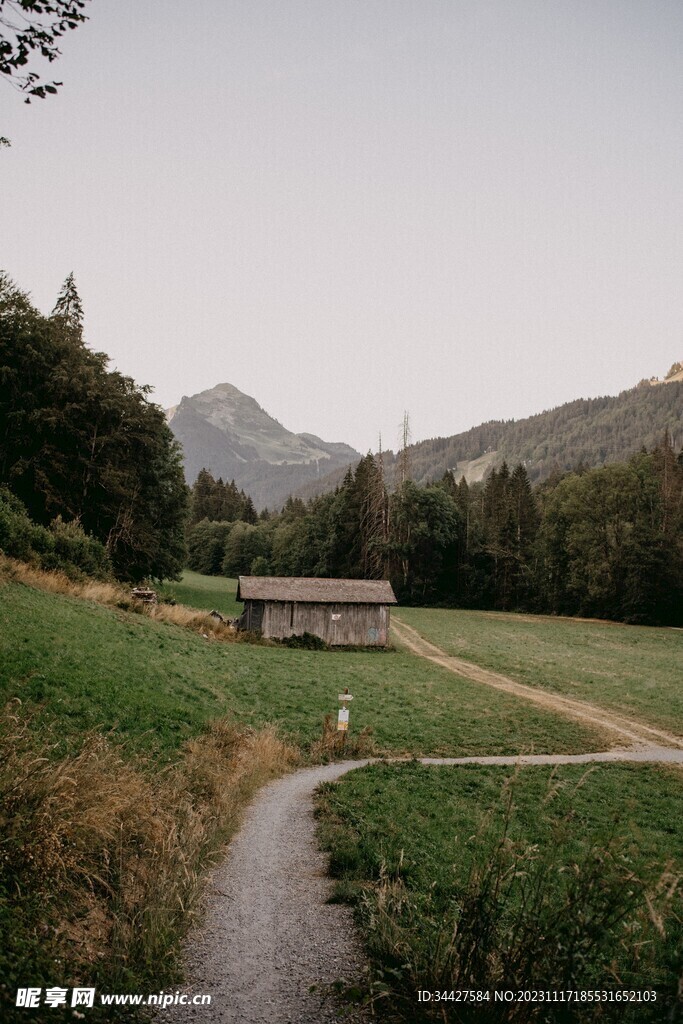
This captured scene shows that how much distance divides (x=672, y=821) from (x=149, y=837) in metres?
11.1

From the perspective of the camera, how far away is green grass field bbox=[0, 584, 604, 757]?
13055 millimetres

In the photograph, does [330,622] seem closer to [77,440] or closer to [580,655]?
[580,655]

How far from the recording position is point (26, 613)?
60.1ft

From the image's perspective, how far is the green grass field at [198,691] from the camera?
13055 millimetres

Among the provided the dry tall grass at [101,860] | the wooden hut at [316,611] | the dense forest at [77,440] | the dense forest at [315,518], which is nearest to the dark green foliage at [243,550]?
the dense forest at [315,518]

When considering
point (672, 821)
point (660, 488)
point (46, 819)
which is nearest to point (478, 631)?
point (660, 488)

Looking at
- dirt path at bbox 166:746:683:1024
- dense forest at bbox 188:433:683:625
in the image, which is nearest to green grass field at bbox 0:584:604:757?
dirt path at bbox 166:746:683:1024

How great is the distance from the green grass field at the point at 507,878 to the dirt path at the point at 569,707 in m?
4.66

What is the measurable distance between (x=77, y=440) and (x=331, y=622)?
2215 centimetres

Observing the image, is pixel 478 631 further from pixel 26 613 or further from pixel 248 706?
pixel 26 613

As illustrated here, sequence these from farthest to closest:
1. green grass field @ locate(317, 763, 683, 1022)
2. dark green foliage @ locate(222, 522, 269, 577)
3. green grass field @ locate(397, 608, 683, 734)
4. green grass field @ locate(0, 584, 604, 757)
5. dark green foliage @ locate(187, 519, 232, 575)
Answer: dark green foliage @ locate(187, 519, 232, 575) < dark green foliage @ locate(222, 522, 269, 577) < green grass field @ locate(397, 608, 683, 734) < green grass field @ locate(0, 584, 604, 757) < green grass field @ locate(317, 763, 683, 1022)

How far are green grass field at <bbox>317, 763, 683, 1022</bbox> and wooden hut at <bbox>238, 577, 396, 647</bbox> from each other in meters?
26.7

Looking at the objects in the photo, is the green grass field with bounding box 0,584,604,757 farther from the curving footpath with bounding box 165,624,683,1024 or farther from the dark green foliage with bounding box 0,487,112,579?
the dark green foliage with bounding box 0,487,112,579

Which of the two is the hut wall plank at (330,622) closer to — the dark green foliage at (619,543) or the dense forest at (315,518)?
the dense forest at (315,518)
